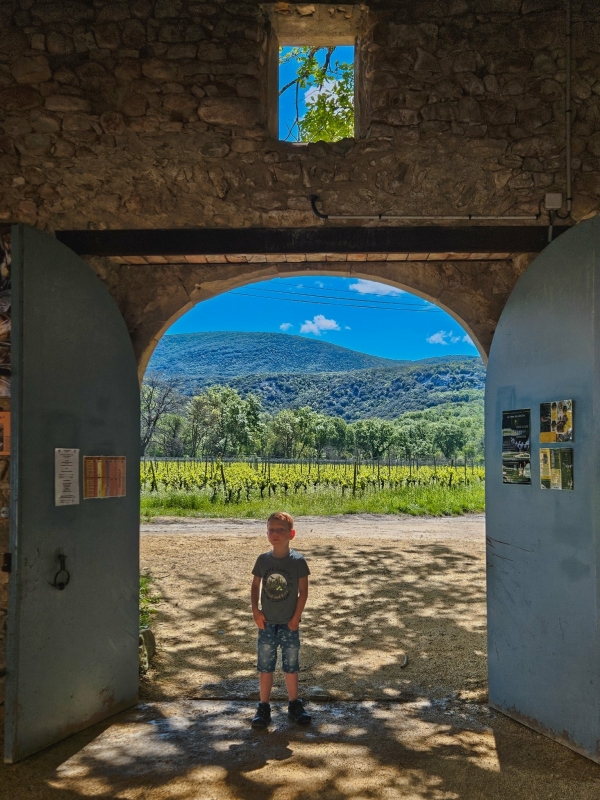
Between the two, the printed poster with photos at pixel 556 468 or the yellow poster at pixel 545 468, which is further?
the yellow poster at pixel 545 468

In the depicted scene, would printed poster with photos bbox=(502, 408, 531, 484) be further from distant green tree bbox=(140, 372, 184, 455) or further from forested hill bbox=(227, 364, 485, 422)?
forested hill bbox=(227, 364, 485, 422)

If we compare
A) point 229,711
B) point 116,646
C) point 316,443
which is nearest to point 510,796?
point 229,711

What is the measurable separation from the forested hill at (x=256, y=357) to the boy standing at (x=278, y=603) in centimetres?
10455

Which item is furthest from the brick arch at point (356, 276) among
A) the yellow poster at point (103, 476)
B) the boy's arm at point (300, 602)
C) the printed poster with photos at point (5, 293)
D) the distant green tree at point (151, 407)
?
the distant green tree at point (151, 407)

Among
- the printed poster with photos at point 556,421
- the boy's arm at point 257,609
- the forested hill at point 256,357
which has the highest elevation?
the forested hill at point 256,357

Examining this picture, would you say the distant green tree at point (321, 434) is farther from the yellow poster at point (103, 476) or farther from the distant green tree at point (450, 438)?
the yellow poster at point (103, 476)

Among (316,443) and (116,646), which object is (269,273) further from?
(316,443)

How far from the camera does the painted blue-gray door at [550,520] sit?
359 cm

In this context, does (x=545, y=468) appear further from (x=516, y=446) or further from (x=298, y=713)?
(x=298, y=713)

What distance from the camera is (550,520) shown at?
12.7 ft

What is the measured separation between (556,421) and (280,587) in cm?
187

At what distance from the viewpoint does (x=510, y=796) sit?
10.3 ft

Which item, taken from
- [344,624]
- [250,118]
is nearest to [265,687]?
[344,624]

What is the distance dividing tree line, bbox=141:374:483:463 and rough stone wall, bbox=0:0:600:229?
95.6 feet
